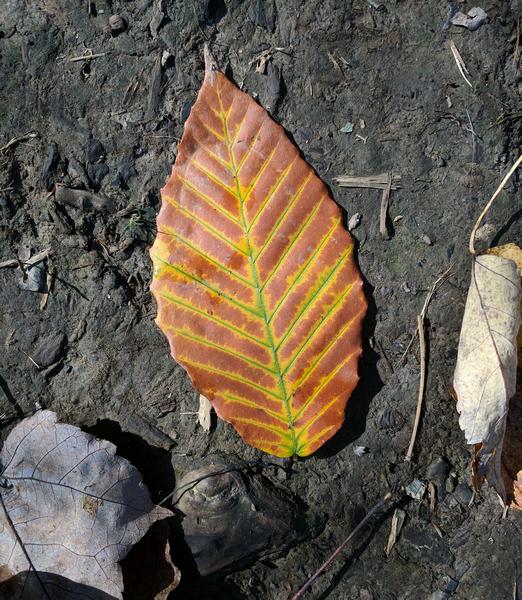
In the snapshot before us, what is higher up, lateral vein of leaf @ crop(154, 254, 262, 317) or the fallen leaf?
lateral vein of leaf @ crop(154, 254, 262, 317)

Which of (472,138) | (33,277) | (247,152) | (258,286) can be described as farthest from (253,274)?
(472,138)

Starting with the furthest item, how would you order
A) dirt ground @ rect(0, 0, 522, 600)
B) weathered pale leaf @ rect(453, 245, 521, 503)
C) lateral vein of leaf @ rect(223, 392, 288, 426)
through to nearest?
dirt ground @ rect(0, 0, 522, 600) → lateral vein of leaf @ rect(223, 392, 288, 426) → weathered pale leaf @ rect(453, 245, 521, 503)

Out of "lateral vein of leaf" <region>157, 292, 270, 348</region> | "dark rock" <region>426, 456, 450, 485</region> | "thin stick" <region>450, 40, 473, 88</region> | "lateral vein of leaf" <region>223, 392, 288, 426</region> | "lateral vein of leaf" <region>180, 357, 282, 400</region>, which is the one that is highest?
"thin stick" <region>450, 40, 473, 88</region>

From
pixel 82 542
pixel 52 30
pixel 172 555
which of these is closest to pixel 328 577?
pixel 172 555

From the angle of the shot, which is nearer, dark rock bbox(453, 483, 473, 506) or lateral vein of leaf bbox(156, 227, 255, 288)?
lateral vein of leaf bbox(156, 227, 255, 288)

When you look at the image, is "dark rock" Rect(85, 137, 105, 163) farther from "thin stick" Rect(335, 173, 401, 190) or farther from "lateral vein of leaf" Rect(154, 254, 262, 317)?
"thin stick" Rect(335, 173, 401, 190)

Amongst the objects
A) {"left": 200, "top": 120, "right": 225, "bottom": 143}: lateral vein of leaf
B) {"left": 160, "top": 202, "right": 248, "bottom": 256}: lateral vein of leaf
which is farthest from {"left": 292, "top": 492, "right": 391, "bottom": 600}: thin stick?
{"left": 200, "top": 120, "right": 225, "bottom": 143}: lateral vein of leaf

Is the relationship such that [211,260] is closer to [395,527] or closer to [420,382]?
[420,382]
